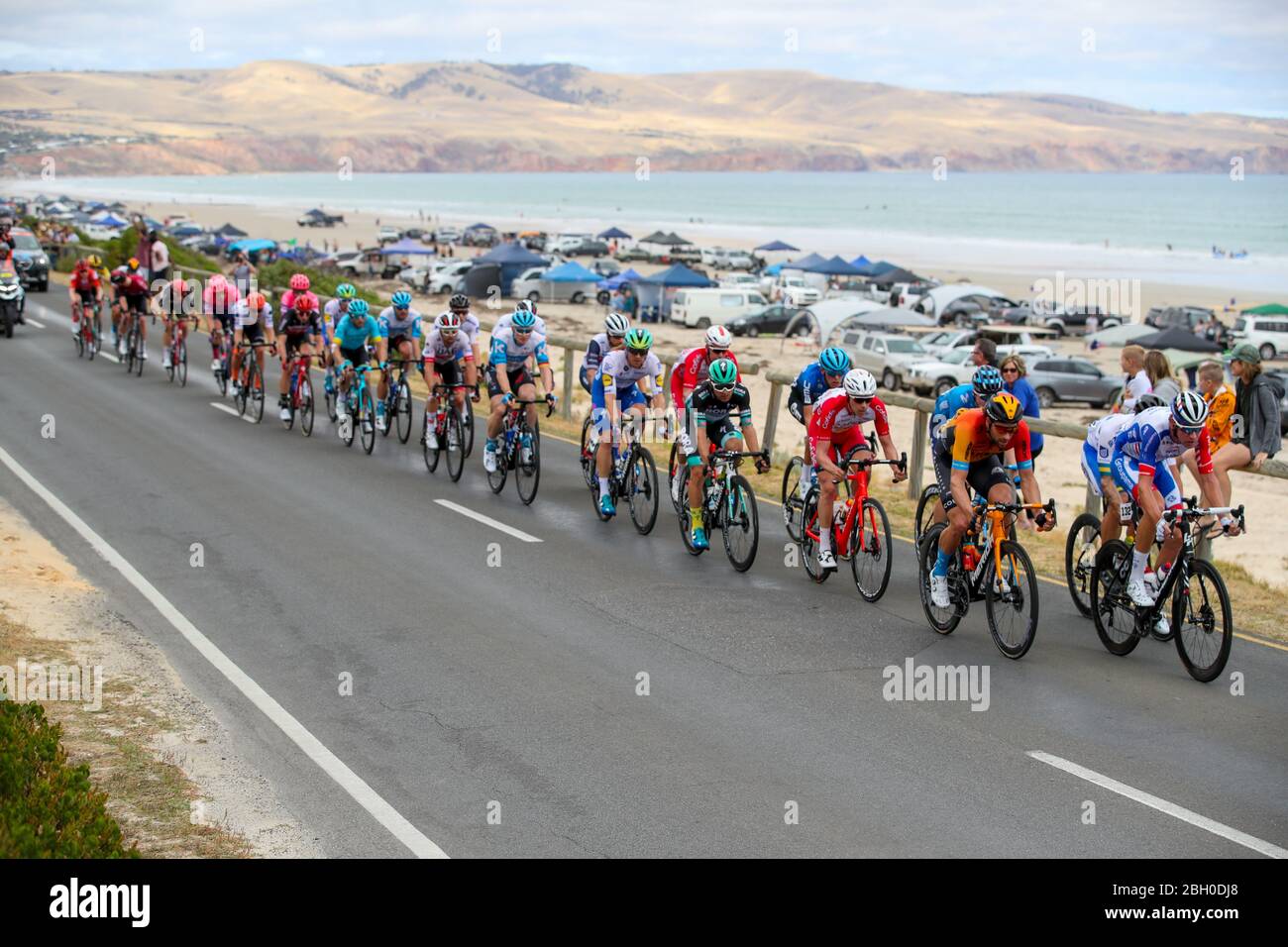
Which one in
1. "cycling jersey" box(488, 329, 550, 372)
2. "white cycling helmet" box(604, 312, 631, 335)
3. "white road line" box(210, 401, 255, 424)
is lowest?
"white road line" box(210, 401, 255, 424)

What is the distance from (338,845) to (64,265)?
152 feet

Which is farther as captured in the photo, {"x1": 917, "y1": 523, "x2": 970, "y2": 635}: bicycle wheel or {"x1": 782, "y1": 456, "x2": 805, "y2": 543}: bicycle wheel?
{"x1": 782, "y1": 456, "x2": 805, "y2": 543}: bicycle wheel

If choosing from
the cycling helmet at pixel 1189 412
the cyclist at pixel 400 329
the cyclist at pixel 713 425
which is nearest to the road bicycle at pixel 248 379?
the cyclist at pixel 400 329

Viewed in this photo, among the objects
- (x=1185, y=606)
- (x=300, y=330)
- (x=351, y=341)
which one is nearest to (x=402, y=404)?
(x=351, y=341)

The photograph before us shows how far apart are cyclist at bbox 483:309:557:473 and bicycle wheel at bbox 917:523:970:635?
18.2 ft

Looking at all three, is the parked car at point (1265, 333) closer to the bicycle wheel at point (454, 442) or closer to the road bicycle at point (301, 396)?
the road bicycle at point (301, 396)

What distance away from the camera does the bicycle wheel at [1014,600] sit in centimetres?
975

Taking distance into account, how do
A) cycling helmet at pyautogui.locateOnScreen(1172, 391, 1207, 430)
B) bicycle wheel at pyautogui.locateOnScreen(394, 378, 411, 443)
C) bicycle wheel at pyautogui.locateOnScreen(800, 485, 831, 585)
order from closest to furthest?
cycling helmet at pyautogui.locateOnScreen(1172, 391, 1207, 430), bicycle wheel at pyautogui.locateOnScreen(800, 485, 831, 585), bicycle wheel at pyautogui.locateOnScreen(394, 378, 411, 443)

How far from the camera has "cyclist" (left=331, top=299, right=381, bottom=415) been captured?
18.2 m

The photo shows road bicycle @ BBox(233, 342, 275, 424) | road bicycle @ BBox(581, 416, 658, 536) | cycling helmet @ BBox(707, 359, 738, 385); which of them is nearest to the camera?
cycling helmet @ BBox(707, 359, 738, 385)

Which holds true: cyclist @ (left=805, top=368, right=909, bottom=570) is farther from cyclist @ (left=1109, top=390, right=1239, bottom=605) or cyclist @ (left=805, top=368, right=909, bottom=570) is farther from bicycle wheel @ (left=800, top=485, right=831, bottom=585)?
cyclist @ (left=1109, top=390, right=1239, bottom=605)

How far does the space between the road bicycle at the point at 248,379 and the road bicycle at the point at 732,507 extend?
1059 centimetres

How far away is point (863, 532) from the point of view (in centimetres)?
1155

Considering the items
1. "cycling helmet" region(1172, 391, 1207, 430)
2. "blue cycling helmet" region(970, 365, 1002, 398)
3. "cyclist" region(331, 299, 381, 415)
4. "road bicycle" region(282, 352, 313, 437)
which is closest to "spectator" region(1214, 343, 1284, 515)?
"blue cycling helmet" region(970, 365, 1002, 398)
